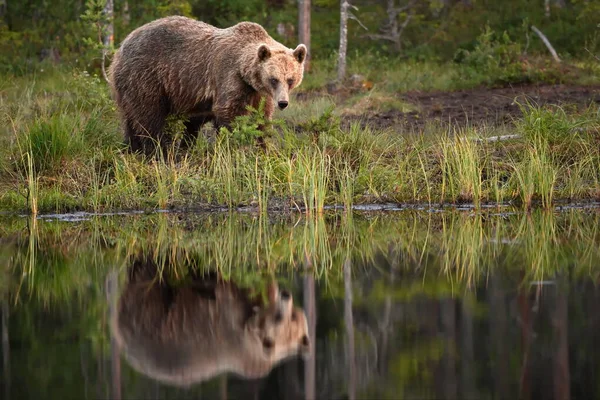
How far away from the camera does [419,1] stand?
26797 mm

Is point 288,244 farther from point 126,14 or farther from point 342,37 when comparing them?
point 126,14

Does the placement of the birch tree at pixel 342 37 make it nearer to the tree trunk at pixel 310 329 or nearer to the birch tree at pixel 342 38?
the birch tree at pixel 342 38

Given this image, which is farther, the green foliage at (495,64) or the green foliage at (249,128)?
the green foliage at (495,64)

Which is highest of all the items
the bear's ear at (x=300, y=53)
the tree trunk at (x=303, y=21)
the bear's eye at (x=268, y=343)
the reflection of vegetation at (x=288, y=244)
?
the bear's ear at (x=300, y=53)

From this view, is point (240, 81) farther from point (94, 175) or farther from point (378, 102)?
point (378, 102)

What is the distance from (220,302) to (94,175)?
4.93 metres

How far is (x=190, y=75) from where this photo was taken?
12.3 m

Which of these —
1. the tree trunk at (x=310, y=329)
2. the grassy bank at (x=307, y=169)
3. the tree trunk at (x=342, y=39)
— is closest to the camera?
the tree trunk at (x=310, y=329)

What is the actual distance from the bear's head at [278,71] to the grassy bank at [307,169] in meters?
0.47

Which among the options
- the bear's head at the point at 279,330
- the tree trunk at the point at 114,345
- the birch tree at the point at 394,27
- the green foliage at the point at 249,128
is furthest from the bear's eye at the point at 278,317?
the birch tree at the point at 394,27

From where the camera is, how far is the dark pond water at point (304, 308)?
17.8 ft

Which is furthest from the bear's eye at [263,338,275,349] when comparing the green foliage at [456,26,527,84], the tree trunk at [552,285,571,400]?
the green foliage at [456,26,527,84]

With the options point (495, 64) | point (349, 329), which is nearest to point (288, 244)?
point (349, 329)

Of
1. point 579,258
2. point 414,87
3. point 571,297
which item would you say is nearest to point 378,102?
point 414,87
